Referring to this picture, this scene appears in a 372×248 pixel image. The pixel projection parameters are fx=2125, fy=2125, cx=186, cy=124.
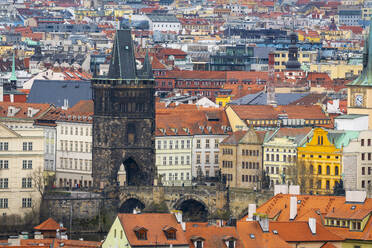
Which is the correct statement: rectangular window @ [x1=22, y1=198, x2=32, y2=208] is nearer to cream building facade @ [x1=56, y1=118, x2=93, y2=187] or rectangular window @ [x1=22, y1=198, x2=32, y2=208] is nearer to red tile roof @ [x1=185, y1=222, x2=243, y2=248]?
cream building facade @ [x1=56, y1=118, x2=93, y2=187]

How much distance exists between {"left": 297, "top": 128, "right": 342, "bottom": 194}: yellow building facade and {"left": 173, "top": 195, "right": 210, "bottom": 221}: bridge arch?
28.3 feet

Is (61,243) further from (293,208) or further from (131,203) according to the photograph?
(131,203)

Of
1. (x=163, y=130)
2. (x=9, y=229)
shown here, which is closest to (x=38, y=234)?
(x=9, y=229)

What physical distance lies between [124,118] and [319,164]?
58.0ft

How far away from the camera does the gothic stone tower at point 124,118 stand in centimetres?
17050

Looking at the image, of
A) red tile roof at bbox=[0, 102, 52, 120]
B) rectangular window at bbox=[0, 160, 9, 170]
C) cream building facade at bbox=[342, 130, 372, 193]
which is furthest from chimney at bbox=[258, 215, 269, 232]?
red tile roof at bbox=[0, 102, 52, 120]

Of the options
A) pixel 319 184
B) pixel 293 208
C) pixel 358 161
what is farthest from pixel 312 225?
pixel 358 161

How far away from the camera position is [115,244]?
115688mm

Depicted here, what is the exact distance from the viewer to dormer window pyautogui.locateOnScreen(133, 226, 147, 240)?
378ft

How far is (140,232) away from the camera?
115312 mm

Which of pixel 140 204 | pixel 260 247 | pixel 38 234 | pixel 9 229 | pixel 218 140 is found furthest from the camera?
pixel 218 140

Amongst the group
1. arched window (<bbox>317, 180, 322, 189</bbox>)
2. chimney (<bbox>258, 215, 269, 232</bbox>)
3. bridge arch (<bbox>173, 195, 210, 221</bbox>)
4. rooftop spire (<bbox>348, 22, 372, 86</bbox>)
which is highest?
rooftop spire (<bbox>348, 22, 372, 86</bbox>)

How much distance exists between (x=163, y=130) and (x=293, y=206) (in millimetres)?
48941

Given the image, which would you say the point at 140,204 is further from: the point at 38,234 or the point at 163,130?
the point at 38,234
